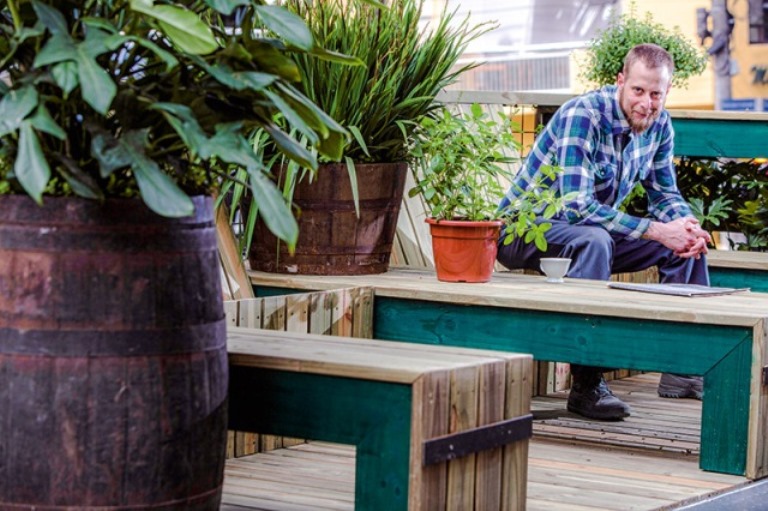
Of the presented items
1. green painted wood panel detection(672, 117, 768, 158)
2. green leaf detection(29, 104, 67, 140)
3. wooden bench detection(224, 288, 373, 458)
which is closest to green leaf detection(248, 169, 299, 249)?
green leaf detection(29, 104, 67, 140)

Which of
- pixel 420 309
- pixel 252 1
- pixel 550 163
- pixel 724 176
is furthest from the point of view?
pixel 724 176

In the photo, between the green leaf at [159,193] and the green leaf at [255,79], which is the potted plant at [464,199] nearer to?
the green leaf at [255,79]

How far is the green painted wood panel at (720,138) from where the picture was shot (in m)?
6.18

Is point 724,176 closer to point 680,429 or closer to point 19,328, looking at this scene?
point 680,429

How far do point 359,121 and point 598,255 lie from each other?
0.95m

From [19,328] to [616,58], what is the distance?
15.6 ft

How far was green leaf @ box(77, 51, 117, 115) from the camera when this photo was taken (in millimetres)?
2262

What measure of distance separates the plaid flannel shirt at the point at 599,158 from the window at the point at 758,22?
9009 mm

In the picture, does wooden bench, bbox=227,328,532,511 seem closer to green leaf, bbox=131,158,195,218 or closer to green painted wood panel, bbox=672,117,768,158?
green leaf, bbox=131,158,195,218

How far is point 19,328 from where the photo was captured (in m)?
2.42

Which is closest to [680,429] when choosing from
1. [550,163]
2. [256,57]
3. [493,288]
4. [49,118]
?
[493,288]

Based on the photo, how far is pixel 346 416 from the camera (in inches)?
108

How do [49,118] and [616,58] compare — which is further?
[616,58]

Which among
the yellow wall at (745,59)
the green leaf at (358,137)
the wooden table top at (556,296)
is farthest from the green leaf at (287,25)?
the yellow wall at (745,59)
